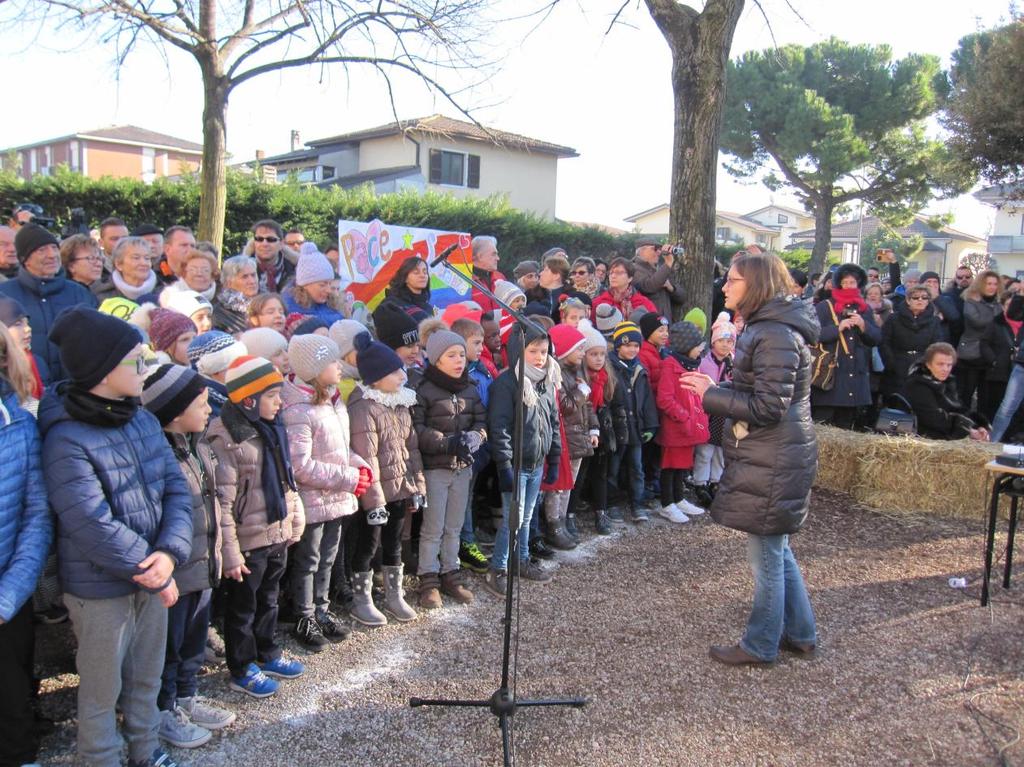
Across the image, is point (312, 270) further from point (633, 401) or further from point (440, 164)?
point (440, 164)

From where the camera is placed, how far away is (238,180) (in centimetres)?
1891

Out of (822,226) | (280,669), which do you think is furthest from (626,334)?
(822,226)

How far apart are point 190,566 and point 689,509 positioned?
4769 millimetres

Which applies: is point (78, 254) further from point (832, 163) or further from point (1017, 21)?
point (832, 163)

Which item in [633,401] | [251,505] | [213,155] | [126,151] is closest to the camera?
[251,505]

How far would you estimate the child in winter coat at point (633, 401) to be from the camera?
22.0 ft

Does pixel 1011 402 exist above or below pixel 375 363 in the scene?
below

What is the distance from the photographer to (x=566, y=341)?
20.5 feet

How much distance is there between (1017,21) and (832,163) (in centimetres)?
2261

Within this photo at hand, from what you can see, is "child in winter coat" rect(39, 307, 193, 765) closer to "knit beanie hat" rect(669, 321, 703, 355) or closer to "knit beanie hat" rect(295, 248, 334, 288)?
"knit beanie hat" rect(295, 248, 334, 288)

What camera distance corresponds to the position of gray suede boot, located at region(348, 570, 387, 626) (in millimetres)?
4711

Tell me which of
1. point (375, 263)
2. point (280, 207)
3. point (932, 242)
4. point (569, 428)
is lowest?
point (569, 428)

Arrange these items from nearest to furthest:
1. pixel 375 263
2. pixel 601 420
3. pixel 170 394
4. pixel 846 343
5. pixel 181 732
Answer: pixel 170 394 → pixel 181 732 → pixel 601 420 → pixel 375 263 → pixel 846 343

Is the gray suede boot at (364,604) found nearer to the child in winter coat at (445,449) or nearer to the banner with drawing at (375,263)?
the child in winter coat at (445,449)
